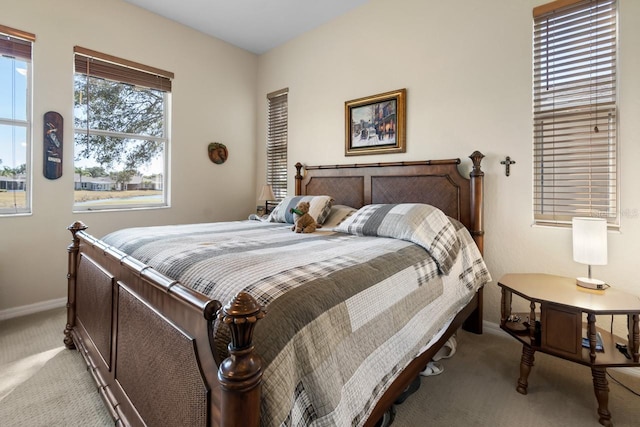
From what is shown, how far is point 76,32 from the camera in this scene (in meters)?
2.92

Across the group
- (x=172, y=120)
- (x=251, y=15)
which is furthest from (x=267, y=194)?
(x=251, y=15)

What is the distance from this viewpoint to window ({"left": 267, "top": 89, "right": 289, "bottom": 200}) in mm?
4055

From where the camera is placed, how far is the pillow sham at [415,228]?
191 centimetres

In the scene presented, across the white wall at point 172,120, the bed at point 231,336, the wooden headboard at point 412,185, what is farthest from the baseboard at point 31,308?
the wooden headboard at point 412,185

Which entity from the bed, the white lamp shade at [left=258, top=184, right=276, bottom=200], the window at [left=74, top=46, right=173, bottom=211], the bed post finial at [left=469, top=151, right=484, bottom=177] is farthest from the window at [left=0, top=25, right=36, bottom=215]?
the bed post finial at [left=469, top=151, right=484, bottom=177]

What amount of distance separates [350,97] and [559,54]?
5.74ft

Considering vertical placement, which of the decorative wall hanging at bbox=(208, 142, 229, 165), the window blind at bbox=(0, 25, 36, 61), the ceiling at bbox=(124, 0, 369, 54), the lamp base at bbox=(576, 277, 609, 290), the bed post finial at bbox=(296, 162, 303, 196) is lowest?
the lamp base at bbox=(576, 277, 609, 290)

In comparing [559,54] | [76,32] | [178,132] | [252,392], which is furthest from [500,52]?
[76,32]

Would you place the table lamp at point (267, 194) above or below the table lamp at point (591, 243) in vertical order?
above

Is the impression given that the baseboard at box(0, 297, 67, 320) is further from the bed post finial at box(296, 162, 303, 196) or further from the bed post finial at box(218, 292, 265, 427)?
the bed post finial at box(218, 292, 265, 427)

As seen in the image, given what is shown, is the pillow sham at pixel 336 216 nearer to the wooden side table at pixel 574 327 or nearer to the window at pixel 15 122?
the wooden side table at pixel 574 327

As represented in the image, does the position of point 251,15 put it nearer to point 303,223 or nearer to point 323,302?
point 303,223

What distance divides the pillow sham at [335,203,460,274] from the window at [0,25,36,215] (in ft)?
9.12

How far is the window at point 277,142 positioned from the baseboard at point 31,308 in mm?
2458
